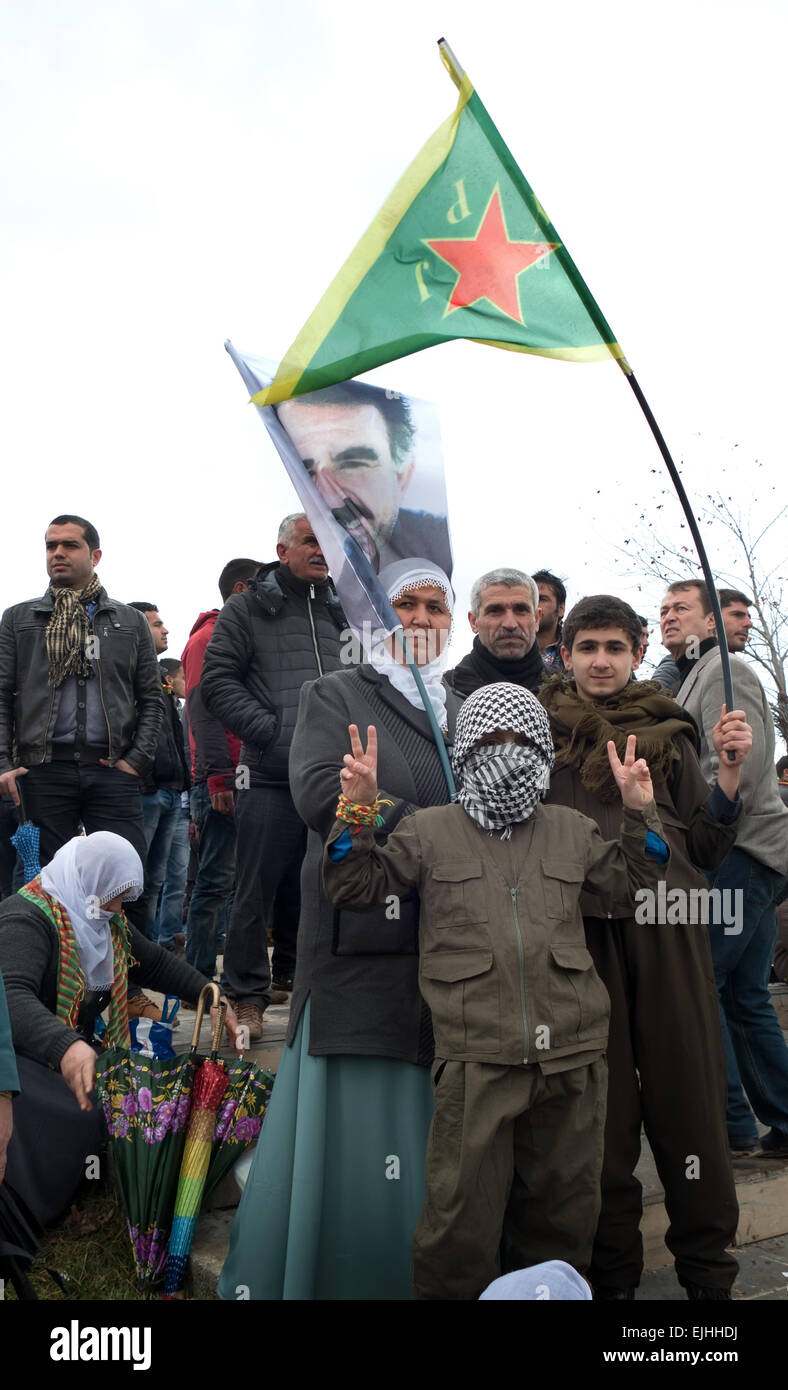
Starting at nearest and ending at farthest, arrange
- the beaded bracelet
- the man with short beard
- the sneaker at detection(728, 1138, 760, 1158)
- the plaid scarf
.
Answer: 1. the beaded bracelet
2. the sneaker at detection(728, 1138, 760, 1158)
3. the plaid scarf
4. the man with short beard

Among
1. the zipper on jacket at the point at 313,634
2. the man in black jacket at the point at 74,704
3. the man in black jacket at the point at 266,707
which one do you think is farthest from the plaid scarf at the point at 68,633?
the zipper on jacket at the point at 313,634

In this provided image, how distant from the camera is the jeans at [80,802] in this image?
4637 mm

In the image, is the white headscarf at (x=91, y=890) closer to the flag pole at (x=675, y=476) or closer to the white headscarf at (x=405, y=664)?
the white headscarf at (x=405, y=664)

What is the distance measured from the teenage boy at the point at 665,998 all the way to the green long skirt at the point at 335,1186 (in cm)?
53

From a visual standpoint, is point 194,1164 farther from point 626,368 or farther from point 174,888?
point 174,888

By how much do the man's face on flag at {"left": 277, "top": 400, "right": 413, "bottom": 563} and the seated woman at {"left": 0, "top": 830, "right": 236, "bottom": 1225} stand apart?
4.98 feet

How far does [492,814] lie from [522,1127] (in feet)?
2.35

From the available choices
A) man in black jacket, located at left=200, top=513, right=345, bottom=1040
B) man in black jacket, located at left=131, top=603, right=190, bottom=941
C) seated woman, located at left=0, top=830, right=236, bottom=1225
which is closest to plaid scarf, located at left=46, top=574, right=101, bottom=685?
man in black jacket, located at left=200, top=513, right=345, bottom=1040

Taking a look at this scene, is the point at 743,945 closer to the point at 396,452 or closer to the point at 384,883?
the point at 384,883

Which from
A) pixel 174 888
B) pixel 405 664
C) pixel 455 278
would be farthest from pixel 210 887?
pixel 455 278

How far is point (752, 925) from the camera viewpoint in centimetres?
370

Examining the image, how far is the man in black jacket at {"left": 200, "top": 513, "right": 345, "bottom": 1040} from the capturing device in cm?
427

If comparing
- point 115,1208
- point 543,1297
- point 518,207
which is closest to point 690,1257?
point 543,1297

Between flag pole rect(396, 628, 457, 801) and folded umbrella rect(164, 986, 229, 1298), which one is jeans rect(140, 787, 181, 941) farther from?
flag pole rect(396, 628, 457, 801)
